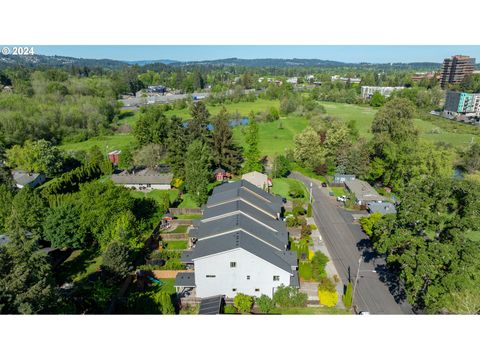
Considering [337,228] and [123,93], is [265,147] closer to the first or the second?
[337,228]

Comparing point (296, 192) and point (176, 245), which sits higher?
point (296, 192)

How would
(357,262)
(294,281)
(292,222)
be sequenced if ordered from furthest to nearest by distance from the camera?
(292,222) → (357,262) → (294,281)

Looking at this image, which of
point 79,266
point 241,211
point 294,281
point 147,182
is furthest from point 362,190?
point 79,266

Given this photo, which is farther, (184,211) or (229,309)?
(184,211)

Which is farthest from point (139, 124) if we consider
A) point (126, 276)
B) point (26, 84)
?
point (26, 84)

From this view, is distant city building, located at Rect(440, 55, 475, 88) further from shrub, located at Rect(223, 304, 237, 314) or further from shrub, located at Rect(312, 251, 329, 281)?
shrub, located at Rect(223, 304, 237, 314)

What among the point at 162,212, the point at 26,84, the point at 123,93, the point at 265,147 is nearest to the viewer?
the point at 162,212

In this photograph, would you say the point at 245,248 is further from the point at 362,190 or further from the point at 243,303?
the point at 362,190
